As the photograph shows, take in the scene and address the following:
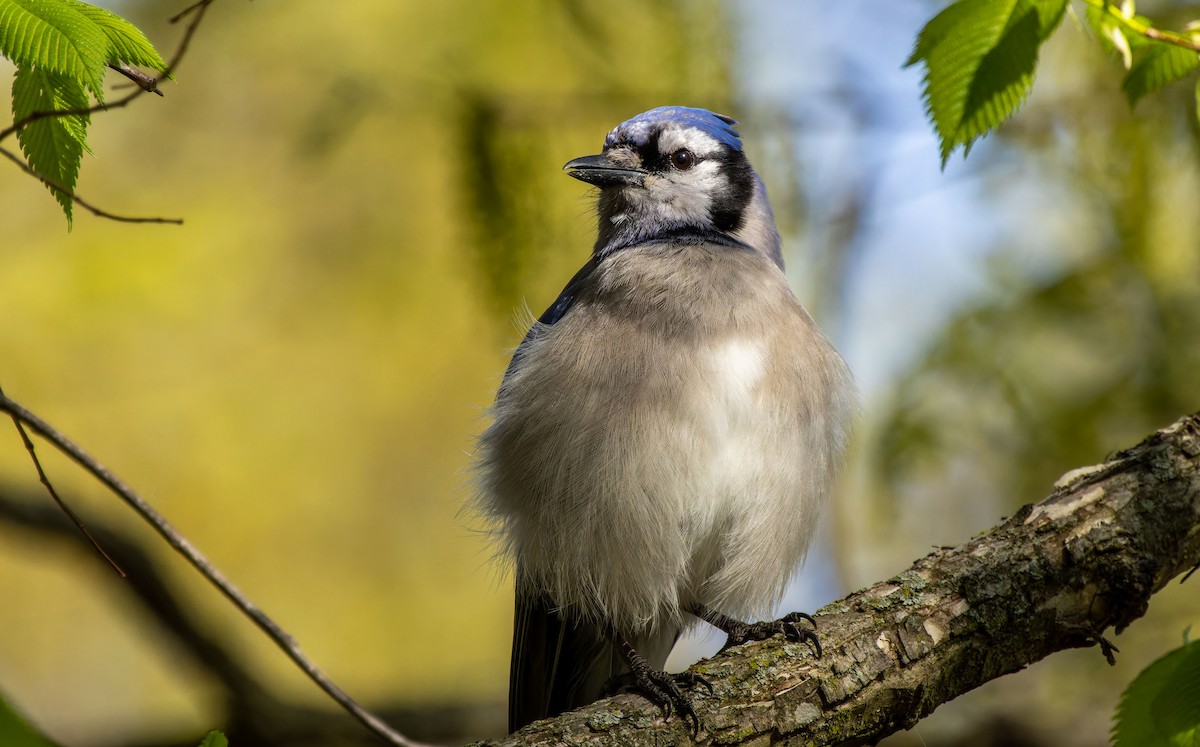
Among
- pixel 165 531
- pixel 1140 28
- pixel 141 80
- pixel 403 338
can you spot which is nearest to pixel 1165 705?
pixel 1140 28

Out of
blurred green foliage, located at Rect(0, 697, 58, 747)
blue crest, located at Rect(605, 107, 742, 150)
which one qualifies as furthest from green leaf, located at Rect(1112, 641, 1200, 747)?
blue crest, located at Rect(605, 107, 742, 150)

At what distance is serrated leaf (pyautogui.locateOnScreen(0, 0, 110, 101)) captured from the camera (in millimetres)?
2211

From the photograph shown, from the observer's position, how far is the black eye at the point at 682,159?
491 centimetres

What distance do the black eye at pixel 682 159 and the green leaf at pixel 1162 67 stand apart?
2283 millimetres

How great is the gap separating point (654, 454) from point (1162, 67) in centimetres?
200

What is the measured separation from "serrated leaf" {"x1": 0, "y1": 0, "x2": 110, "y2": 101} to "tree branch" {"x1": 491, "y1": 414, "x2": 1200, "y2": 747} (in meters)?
2.09

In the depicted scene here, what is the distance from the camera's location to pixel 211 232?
321 inches

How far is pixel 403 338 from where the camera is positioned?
27.1 feet

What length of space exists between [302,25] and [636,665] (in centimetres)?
617

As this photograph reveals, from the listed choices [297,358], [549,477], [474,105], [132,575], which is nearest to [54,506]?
[132,575]

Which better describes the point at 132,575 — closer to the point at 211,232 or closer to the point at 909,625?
the point at 909,625

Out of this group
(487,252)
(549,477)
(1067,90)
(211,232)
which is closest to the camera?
(549,477)

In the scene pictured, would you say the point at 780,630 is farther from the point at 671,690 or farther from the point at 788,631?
the point at 671,690

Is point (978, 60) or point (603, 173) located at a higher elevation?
point (603, 173)
